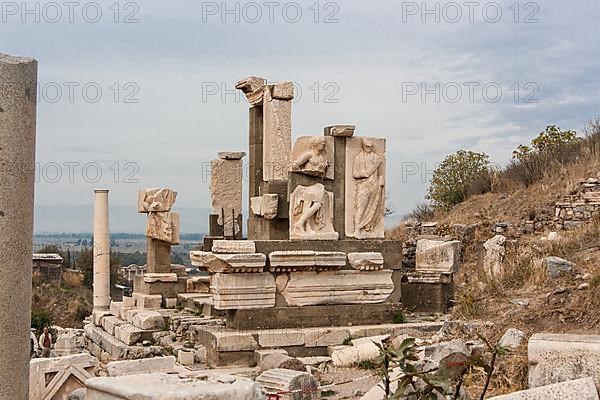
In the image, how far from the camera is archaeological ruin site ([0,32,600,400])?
5.17 m

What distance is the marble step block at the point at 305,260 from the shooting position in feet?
34.9

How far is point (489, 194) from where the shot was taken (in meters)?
21.9

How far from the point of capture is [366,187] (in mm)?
11633

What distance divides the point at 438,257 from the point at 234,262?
443 cm

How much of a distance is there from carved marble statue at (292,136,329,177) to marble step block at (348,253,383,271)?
125 centimetres

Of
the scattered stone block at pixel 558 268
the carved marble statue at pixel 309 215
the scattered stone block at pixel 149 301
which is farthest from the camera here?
the scattered stone block at pixel 149 301

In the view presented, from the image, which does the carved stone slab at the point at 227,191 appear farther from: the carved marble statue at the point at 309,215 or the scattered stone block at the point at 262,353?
the scattered stone block at the point at 262,353

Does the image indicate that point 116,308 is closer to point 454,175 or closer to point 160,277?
point 160,277

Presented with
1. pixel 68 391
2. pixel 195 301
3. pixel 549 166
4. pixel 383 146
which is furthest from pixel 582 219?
pixel 68 391

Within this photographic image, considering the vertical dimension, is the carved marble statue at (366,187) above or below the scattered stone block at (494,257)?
above

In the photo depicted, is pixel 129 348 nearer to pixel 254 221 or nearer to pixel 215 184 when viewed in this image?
pixel 254 221

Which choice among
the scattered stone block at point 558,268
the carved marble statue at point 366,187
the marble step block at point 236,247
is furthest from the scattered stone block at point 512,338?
the carved marble statue at point 366,187

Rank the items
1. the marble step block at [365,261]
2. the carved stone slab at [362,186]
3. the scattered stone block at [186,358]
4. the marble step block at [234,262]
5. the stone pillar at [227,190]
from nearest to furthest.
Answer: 1. the marble step block at [234,262]
2. the scattered stone block at [186,358]
3. the marble step block at [365,261]
4. the carved stone slab at [362,186]
5. the stone pillar at [227,190]

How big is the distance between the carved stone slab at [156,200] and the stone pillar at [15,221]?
40.4 feet
